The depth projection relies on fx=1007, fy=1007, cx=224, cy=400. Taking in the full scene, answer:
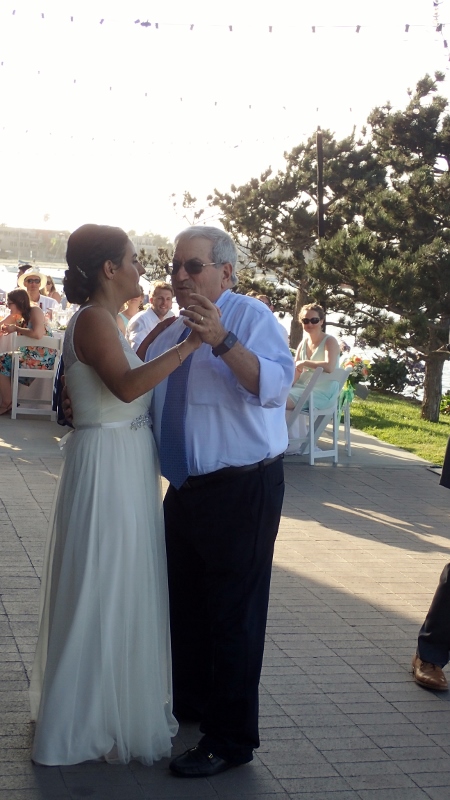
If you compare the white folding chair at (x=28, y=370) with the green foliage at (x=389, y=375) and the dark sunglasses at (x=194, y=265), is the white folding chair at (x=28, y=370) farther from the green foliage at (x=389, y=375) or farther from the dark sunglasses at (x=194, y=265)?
the green foliage at (x=389, y=375)

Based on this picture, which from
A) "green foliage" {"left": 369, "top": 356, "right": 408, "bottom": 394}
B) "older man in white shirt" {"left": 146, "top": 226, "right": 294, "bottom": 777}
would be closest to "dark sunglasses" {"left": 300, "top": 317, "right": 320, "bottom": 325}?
"older man in white shirt" {"left": 146, "top": 226, "right": 294, "bottom": 777}

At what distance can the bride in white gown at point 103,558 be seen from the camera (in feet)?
11.6

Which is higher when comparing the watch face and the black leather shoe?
the watch face

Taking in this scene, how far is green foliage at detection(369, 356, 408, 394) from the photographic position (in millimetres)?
22500

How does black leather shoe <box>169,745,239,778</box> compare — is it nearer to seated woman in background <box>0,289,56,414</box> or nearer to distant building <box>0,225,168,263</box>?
seated woman in background <box>0,289,56,414</box>

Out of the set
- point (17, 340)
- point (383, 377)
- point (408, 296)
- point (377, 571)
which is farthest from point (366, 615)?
point (383, 377)

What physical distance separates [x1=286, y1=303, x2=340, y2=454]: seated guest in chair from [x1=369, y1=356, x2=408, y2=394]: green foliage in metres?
11.1

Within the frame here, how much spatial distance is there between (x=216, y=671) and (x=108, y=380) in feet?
3.73

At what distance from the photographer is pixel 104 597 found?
355cm

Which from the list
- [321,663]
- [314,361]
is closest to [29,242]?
[314,361]

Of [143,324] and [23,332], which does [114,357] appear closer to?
[143,324]

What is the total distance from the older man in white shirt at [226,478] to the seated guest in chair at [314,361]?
7.17 metres

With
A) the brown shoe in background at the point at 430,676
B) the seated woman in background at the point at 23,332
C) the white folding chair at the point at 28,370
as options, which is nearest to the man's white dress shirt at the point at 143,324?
the white folding chair at the point at 28,370

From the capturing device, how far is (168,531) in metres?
3.89
